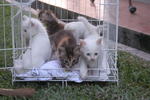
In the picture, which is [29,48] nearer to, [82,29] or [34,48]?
[34,48]

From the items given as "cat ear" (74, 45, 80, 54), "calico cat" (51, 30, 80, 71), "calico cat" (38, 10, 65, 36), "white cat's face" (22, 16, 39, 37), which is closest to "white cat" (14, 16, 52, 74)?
"white cat's face" (22, 16, 39, 37)

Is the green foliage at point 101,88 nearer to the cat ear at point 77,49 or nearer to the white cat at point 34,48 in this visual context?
the white cat at point 34,48

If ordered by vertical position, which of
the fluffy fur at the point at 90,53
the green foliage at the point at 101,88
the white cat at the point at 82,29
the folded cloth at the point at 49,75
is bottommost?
the green foliage at the point at 101,88

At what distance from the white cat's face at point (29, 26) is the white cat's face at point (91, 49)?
466mm

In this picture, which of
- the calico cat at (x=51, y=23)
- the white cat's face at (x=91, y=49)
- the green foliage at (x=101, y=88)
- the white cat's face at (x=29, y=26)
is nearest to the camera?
the green foliage at (x=101, y=88)

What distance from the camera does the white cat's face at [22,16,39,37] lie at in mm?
3035

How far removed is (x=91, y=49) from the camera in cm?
286

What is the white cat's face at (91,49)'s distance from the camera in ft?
9.37

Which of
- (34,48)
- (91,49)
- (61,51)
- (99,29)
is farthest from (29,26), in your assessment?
(99,29)

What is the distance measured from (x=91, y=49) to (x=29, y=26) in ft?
1.91

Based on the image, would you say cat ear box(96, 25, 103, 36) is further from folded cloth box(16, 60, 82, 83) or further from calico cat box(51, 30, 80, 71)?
folded cloth box(16, 60, 82, 83)

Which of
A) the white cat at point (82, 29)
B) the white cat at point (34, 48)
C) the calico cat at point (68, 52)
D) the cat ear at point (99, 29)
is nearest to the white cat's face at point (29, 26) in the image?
the white cat at point (34, 48)

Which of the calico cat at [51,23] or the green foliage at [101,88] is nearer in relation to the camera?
the green foliage at [101,88]

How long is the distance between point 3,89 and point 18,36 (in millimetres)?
715
